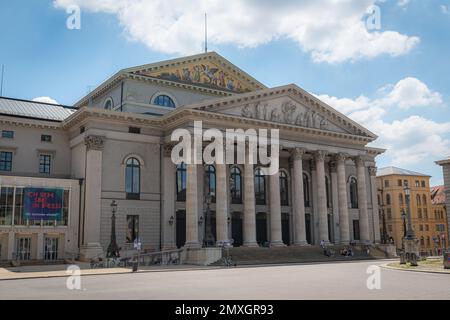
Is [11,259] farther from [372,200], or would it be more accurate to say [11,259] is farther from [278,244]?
[372,200]

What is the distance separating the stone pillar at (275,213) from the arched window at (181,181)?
8.92 metres

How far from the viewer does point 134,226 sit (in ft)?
158

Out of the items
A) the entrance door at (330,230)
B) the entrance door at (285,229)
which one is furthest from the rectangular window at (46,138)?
the entrance door at (330,230)

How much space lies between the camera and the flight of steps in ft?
149

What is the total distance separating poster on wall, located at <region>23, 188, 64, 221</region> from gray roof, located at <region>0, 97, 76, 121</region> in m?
9.48

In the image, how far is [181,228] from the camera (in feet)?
167

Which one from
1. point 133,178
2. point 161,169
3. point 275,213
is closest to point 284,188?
point 275,213

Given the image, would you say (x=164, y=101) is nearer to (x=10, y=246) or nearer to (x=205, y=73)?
(x=205, y=73)

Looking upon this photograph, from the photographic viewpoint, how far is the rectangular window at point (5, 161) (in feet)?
158

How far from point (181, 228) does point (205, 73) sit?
17685 millimetres

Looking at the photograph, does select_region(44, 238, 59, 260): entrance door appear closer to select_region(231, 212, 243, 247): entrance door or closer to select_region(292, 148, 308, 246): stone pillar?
select_region(231, 212, 243, 247): entrance door

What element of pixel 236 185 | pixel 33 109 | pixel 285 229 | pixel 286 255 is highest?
pixel 33 109

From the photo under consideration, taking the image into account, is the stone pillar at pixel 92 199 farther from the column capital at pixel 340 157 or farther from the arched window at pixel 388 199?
the arched window at pixel 388 199
